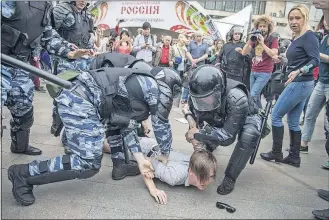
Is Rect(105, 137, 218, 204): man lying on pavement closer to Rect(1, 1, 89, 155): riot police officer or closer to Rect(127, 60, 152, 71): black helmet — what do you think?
Rect(127, 60, 152, 71): black helmet

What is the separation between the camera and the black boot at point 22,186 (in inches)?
77.0

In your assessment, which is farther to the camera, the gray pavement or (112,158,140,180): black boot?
(112,158,140,180): black boot

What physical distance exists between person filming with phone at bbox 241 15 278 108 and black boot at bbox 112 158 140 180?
1983 millimetres

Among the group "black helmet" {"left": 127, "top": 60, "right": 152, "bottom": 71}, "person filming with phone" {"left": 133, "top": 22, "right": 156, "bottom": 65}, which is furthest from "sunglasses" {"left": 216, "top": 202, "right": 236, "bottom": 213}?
"person filming with phone" {"left": 133, "top": 22, "right": 156, "bottom": 65}

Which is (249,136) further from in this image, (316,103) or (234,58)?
(234,58)

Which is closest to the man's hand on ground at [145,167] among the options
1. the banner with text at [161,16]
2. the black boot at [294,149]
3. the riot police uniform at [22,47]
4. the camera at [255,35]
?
the riot police uniform at [22,47]

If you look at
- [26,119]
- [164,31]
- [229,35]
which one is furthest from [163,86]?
[164,31]

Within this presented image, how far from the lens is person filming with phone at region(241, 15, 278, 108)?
13.1 feet

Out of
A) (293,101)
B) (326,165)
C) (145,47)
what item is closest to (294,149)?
(326,165)

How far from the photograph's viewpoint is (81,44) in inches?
132

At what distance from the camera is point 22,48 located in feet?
7.68

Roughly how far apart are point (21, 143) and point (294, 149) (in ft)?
8.56

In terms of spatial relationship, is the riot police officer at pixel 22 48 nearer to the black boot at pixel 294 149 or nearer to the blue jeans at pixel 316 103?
the black boot at pixel 294 149

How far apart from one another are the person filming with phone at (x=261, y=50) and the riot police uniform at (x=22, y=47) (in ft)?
7.92
